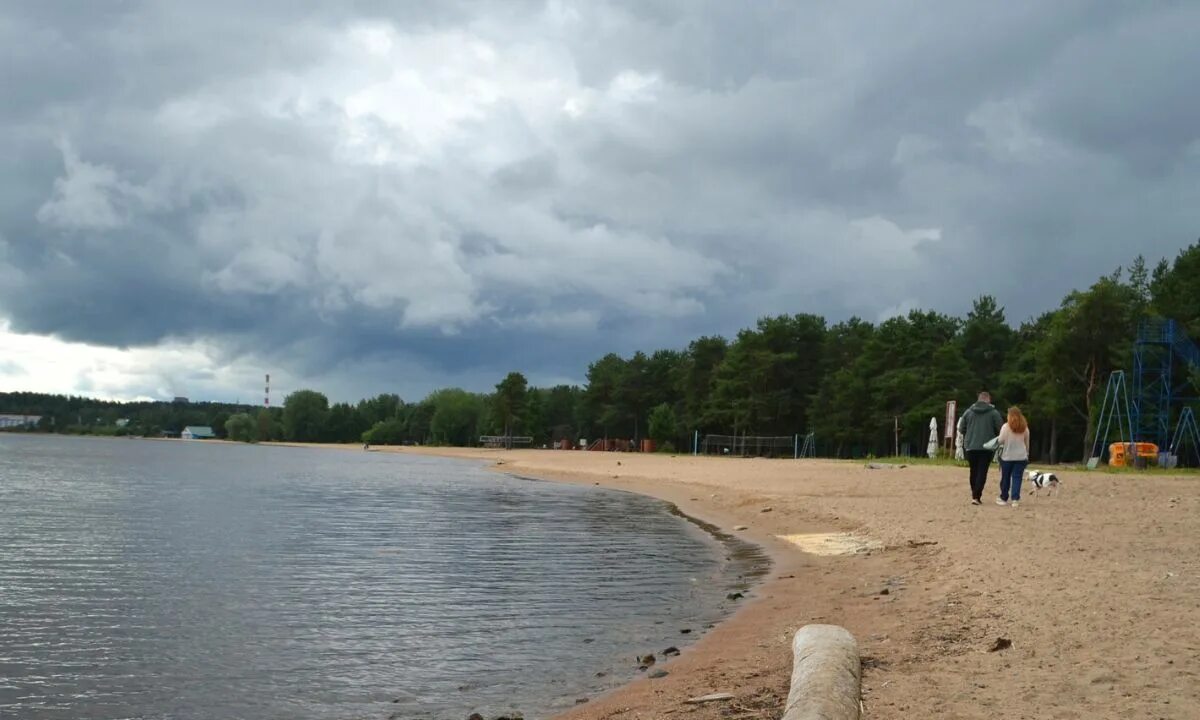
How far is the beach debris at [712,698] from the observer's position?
7005 mm

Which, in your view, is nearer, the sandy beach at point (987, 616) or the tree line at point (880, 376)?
the sandy beach at point (987, 616)

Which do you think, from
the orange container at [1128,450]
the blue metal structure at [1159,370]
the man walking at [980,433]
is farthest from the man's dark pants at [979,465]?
the blue metal structure at [1159,370]

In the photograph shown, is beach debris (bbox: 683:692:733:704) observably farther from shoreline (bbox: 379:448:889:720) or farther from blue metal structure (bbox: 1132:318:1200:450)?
blue metal structure (bbox: 1132:318:1200:450)

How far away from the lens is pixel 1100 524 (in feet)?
47.5

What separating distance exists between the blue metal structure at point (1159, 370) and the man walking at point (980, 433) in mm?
27505

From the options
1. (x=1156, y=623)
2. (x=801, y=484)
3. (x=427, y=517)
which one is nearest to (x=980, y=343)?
(x=801, y=484)

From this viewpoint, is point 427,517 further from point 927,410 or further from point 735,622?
point 927,410

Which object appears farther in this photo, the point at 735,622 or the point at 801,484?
the point at 801,484

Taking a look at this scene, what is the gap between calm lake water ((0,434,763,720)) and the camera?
27.6 feet

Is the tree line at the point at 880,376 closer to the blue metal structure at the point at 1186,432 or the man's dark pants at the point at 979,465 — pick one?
the blue metal structure at the point at 1186,432

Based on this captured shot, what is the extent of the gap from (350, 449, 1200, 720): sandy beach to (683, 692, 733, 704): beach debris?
10cm

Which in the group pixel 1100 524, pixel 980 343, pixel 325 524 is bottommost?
pixel 325 524

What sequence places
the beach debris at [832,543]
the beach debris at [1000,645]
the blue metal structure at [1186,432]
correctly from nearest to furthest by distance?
the beach debris at [1000,645] < the beach debris at [832,543] < the blue metal structure at [1186,432]

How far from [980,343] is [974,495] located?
66343 mm
